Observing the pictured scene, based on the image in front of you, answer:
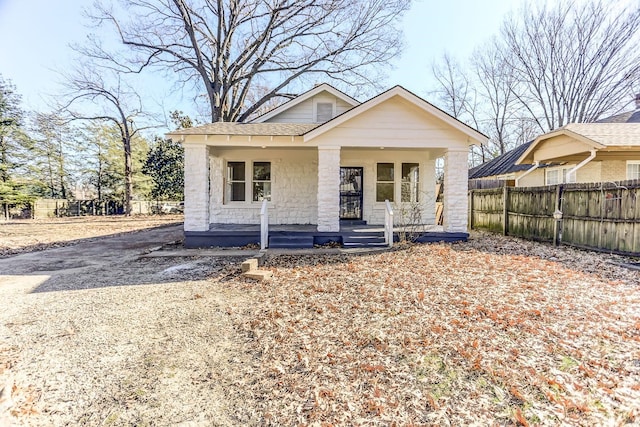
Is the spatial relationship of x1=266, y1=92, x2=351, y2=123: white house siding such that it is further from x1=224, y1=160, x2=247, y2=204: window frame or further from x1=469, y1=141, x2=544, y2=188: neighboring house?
x1=469, y1=141, x2=544, y2=188: neighboring house

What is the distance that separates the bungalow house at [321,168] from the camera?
9336mm

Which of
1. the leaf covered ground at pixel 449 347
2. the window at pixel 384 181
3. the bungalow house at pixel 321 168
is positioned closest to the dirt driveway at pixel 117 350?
the leaf covered ground at pixel 449 347

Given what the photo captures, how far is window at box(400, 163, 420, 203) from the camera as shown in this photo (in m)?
11.7

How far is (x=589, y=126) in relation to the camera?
11.1 meters

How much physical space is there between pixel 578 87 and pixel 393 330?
2720 centimetres

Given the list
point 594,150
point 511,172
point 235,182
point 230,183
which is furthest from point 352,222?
point 511,172

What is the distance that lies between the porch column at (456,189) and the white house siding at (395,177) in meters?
1.91

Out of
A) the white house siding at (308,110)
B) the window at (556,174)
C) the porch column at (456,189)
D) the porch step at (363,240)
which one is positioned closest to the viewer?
the porch step at (363,240)

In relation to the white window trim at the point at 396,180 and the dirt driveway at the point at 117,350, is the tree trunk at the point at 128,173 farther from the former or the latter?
the white window trim at the point at 396,180

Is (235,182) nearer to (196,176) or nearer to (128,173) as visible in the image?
(196,176)

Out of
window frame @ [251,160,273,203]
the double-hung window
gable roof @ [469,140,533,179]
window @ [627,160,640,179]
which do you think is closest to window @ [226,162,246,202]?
the double-hung window

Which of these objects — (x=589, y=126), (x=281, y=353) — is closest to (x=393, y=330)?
(x=281, y=353)

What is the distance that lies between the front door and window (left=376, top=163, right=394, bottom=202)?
69 cm

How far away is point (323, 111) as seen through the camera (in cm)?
1298
